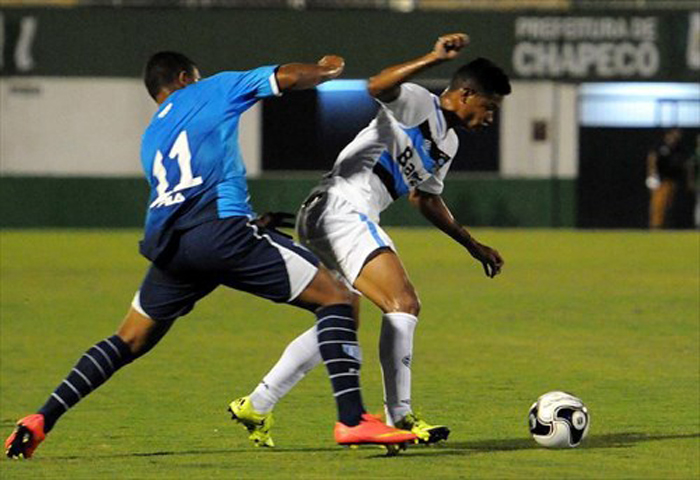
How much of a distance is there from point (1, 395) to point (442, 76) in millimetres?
26271

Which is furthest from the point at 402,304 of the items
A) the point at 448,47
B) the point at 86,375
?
the point at 86,375

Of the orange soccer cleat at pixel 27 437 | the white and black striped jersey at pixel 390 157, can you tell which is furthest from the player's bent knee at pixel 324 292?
the orange soccer cleat at pixel 27 437

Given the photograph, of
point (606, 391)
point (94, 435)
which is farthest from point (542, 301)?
point (94, 435)

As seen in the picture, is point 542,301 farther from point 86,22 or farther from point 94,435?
point 86,22

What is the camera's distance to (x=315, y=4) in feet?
125

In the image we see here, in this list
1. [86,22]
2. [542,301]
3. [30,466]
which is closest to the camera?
[30,466]

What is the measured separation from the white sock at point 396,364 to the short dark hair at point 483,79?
1212 mm

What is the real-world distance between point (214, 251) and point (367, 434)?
1.11 m

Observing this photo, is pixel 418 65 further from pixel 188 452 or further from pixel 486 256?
pixel 188 452

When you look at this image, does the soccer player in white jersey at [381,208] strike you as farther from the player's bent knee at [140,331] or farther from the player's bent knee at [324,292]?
the player's bent knee at [140,331]

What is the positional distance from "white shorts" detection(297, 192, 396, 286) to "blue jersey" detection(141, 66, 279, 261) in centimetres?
59

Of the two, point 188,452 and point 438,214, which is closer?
point 188,452

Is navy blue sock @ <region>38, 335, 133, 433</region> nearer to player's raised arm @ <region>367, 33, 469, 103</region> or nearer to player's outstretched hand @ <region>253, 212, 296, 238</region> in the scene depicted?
player's outstretched hand @ <region>253, 212, 296, 238</region>

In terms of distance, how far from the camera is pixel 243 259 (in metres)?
8.88
